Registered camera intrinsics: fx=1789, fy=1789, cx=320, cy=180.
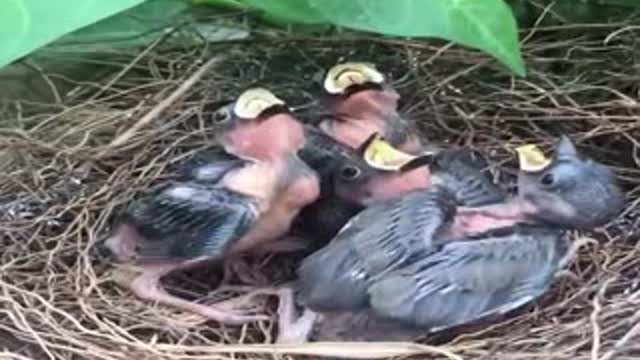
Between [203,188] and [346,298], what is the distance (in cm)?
14

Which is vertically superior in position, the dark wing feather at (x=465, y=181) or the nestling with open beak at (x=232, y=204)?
the dark wing feather at (x=465, y=181)

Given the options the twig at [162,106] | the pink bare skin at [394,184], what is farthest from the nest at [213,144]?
the pink bare skin at [394,184]

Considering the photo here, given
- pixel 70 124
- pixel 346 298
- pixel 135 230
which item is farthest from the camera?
pixel 70 124

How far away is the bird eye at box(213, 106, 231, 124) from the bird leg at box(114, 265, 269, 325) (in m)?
0.12

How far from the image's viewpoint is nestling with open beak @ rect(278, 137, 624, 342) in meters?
1.12

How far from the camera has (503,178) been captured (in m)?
1.33

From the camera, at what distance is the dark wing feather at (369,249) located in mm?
1135

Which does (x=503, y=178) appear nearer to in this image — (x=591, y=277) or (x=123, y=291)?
(x=591, y=277)

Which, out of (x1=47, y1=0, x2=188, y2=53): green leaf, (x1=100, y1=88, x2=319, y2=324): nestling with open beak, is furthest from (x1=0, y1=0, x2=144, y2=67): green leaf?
(x1=47, y1=0, x2=188, y2=53): green leaf

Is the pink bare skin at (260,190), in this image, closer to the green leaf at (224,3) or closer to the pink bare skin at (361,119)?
the pink bare skin at (361,119)

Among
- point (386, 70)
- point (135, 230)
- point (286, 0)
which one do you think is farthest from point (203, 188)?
point (386, 70)

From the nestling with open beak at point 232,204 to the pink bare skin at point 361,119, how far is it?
54 mm

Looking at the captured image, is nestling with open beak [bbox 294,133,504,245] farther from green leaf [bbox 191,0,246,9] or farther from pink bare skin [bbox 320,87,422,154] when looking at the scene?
green leaf [bbox 191,0,246,9]

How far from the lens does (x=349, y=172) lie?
1.21 metres
